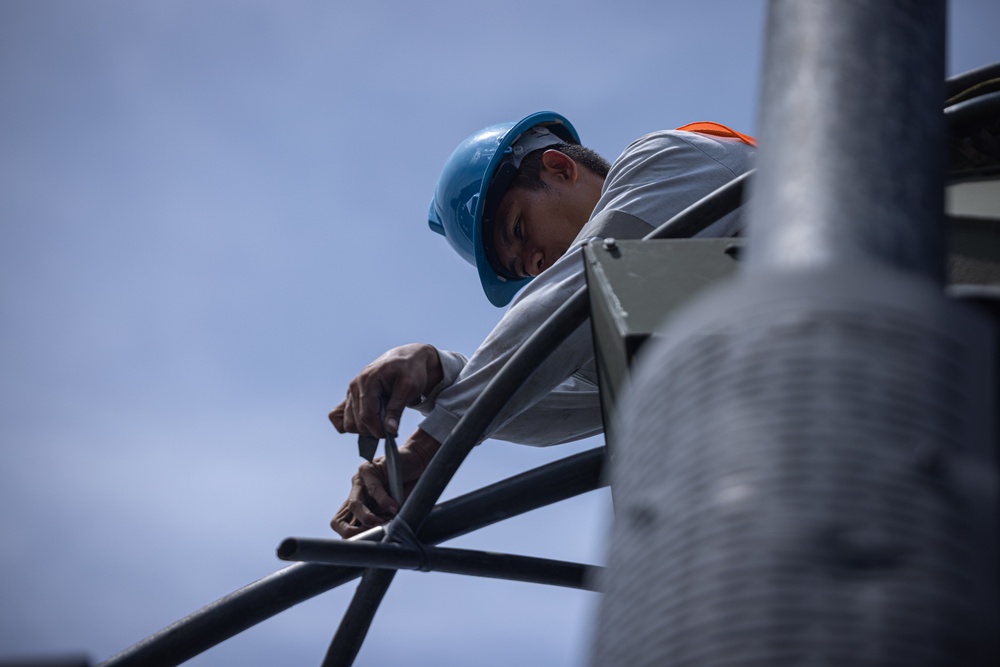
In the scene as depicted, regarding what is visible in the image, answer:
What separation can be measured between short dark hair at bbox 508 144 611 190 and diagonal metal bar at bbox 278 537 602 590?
2405 mm

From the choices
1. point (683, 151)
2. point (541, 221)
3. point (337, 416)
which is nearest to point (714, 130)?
point (683, 151)

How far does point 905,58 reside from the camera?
41.1 inches

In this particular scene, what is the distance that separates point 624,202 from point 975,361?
7.36ft

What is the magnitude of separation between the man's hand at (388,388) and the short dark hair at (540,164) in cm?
176

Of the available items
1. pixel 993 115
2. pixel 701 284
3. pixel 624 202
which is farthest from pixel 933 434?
pixel 624 202

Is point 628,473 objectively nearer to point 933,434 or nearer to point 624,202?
point 933,434

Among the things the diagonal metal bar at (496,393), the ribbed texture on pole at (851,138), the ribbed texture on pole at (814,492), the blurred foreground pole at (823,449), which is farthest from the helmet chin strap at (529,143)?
the ribbed texture on pole at (814,492)

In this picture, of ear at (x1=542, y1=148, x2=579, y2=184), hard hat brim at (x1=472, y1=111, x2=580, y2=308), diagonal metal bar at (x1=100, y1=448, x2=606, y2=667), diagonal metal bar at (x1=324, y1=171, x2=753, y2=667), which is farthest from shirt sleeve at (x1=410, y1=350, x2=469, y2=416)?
ear at (x1=542, y1=148, x2=579, y2=184)

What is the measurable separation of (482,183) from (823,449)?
404cm

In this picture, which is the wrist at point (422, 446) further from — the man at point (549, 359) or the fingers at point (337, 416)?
the fingers at point (337, 416)

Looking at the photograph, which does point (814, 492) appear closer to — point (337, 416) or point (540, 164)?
point (337, 416)

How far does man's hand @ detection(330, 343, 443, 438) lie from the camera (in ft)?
9.91

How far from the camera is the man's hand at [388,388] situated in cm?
302

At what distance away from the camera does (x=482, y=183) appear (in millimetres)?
4711
